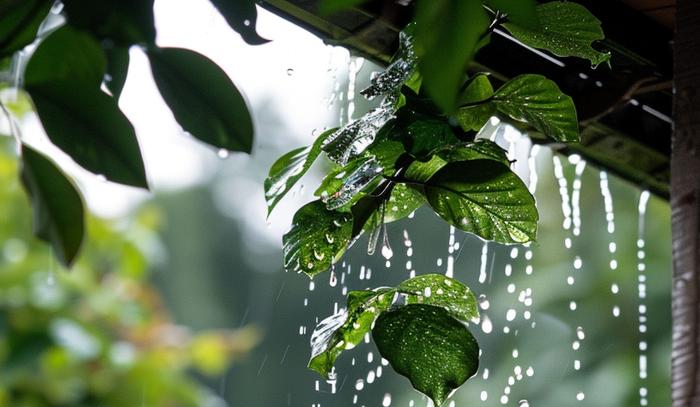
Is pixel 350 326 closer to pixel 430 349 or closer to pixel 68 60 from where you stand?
pixel 430 349

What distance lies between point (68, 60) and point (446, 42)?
0.39 ft

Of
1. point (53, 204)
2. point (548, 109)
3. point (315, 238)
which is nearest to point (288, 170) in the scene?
point (315, 238)

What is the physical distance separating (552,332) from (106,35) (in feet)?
12.1

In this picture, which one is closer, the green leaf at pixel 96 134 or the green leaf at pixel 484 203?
the green leaf at pixel 96 134

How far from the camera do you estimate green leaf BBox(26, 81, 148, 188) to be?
0.25 metres

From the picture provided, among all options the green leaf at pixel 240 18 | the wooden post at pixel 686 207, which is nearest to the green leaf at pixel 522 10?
the green leaf at pixel 240 18

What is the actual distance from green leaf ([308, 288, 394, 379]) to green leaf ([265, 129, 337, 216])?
0.07m

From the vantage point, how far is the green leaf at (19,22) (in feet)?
0.75

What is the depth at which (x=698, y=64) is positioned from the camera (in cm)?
59

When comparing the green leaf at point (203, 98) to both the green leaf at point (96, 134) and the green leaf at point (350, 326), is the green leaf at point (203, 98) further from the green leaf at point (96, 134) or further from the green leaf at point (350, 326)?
the green leaf at point (350, 326)

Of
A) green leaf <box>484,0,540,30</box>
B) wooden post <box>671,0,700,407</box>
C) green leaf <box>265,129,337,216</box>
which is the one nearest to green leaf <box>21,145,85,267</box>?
green leaf <box>484,0,540,30</box>

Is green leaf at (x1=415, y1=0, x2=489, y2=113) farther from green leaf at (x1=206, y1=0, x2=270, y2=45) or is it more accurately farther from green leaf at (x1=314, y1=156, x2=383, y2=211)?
green leaf at (x1=314, y1=156, x2=383, y2=211)

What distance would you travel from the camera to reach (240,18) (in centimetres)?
28

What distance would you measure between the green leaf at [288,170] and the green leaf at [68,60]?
8.6 inches
